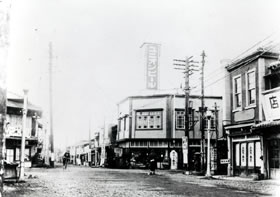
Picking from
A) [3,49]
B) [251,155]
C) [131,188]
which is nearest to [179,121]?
[251,155]

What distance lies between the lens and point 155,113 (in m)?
40.9

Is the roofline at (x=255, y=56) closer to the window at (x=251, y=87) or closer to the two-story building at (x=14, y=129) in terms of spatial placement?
the window at (x=251, y=87)

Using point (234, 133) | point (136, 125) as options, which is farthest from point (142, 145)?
point (234, 133)

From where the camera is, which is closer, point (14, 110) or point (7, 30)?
point (7, 30)

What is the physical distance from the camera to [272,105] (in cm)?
1709

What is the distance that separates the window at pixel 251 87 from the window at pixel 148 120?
20761 millimetres

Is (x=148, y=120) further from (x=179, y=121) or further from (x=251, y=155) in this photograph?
(x=251, y=155)

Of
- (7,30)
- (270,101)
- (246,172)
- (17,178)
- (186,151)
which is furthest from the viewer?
(186,151)

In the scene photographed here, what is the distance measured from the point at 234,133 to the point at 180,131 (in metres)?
18.8

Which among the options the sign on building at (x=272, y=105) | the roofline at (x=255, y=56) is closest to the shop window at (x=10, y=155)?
the roofline at (x=255, y=56)

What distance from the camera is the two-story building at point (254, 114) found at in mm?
17703

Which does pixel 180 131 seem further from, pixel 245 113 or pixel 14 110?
pixel 245 113

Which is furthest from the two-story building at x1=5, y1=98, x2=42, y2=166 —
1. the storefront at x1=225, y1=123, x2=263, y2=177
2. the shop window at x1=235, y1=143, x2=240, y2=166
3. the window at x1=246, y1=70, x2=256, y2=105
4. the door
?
the door

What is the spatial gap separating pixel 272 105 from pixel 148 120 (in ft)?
80.9
